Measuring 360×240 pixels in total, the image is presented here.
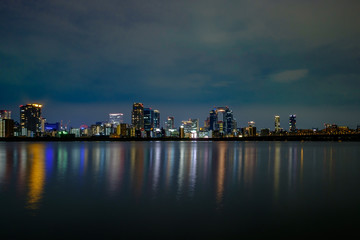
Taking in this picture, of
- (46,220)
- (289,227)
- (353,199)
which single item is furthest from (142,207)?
(353,199)

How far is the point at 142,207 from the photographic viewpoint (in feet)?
58.8

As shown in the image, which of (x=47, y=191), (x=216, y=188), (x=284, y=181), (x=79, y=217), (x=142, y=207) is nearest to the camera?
(x=79, y=217)

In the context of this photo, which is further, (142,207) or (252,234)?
(142,207)

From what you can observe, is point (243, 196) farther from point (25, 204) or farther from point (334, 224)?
point (25, 204)

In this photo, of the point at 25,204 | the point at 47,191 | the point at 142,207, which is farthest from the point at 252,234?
the point at 47,191

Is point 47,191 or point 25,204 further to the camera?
point 47,191

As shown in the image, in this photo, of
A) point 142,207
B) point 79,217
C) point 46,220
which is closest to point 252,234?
point 142,207

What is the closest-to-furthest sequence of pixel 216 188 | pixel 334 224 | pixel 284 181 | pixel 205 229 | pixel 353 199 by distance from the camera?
pixel 205 229
pixel 334 224
pixel 353 199
pixel 216 188
pixel 284 181

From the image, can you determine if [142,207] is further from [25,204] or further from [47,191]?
[47,191]

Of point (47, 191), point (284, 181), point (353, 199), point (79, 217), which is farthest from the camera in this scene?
point (284, 181)

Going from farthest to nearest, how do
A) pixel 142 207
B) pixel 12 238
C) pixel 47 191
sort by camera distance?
pixel 47 191
pixel 142 207
pixel 12 238

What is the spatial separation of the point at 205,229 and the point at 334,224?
606 cm

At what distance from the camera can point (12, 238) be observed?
1230 cm

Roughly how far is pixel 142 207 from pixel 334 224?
32.6ft
